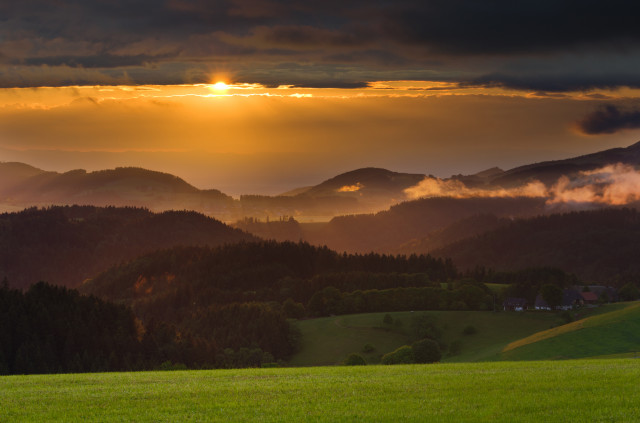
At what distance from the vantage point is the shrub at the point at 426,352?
138188 mm

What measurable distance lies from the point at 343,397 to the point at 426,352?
109 metres

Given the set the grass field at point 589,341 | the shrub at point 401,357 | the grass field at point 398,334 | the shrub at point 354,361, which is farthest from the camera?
the grass field at point 398,334

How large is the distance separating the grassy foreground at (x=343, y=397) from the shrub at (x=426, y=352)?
302ft

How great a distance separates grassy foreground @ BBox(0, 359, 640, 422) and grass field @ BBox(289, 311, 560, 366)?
4581 inches

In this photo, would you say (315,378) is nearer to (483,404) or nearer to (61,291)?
(483,404)

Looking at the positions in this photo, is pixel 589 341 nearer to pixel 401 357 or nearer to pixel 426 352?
pixel 401 357

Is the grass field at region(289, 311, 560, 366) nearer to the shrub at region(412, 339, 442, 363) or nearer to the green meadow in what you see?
the green meadow

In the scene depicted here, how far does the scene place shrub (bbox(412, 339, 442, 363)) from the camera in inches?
5440

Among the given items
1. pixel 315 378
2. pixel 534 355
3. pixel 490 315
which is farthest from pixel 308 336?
pixel 315 378

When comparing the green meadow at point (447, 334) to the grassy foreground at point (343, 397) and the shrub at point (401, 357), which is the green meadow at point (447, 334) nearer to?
the shrub at point (401, 357)

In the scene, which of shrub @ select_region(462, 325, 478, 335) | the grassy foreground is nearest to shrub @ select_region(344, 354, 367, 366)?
shrub @ select_region(462, 325, 478, 335)

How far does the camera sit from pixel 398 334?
185125mm

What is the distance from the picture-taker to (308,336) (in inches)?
7643

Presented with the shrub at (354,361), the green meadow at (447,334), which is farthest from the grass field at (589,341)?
the shrub at (354,361)
